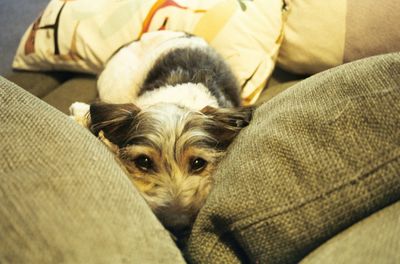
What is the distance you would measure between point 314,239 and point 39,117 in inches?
27.2

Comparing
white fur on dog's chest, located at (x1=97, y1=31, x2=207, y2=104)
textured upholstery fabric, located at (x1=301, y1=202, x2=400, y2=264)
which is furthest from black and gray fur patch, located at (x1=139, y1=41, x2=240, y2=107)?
textured upholstery fabric, located at (x1=301, y1=202, x2=400, y2=264)

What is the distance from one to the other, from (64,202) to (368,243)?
572 mm

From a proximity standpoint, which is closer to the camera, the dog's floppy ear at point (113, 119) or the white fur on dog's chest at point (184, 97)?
the dog's floppy ear at point (113, 119)

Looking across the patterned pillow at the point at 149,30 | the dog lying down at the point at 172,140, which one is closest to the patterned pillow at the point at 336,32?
the patterned pillow at the point at 149,30

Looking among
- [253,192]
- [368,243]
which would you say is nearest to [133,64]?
[253,192]

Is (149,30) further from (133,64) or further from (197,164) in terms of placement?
(197,164)

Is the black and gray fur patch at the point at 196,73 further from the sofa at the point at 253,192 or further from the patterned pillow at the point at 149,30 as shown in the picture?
the sofa at the point at 253,192

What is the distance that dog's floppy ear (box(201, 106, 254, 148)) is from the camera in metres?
1.31

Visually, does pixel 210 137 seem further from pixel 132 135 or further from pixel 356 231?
pixel 356 231

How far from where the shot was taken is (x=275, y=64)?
6.88ft

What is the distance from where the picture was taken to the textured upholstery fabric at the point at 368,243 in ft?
2.20

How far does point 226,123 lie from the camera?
4.42 ft

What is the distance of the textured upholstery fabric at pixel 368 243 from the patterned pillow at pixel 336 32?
1.23m

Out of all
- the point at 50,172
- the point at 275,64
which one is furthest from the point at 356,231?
the point at 275,64
